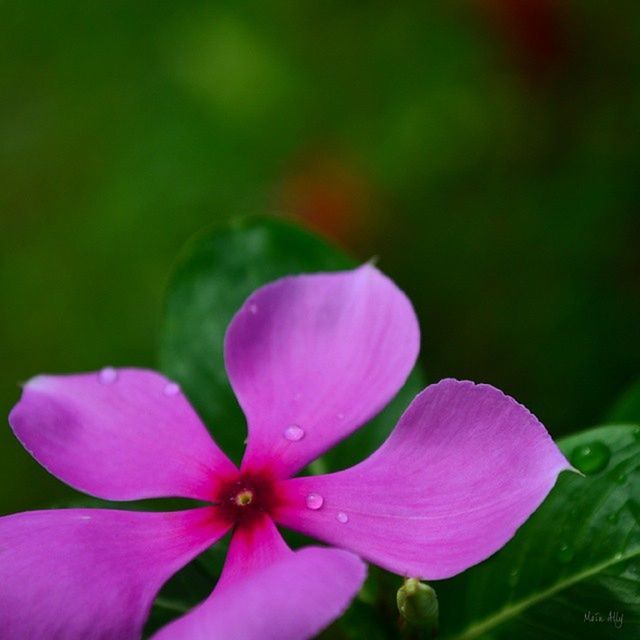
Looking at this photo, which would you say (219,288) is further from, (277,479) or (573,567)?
(573,567)

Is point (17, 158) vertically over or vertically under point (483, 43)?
under

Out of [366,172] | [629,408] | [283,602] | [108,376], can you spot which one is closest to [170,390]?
[108,376]

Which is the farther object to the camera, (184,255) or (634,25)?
(634,25)

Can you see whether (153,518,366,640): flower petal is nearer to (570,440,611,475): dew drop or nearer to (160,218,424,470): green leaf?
(570,440,611,475): dew drop

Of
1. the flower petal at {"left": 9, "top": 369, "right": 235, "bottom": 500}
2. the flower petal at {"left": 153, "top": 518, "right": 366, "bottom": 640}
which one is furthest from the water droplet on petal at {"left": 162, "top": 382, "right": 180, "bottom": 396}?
the flower petal at {"left": 153, "top": 518, "right": 366, "bottom": 640}

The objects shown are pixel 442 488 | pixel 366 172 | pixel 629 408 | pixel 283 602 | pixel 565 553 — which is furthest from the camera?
pixel 366 172

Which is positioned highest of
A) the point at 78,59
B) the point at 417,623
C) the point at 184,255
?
the point at 78,59

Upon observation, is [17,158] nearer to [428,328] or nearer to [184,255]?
[428,328]

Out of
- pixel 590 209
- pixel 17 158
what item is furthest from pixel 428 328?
pixel 17 158
